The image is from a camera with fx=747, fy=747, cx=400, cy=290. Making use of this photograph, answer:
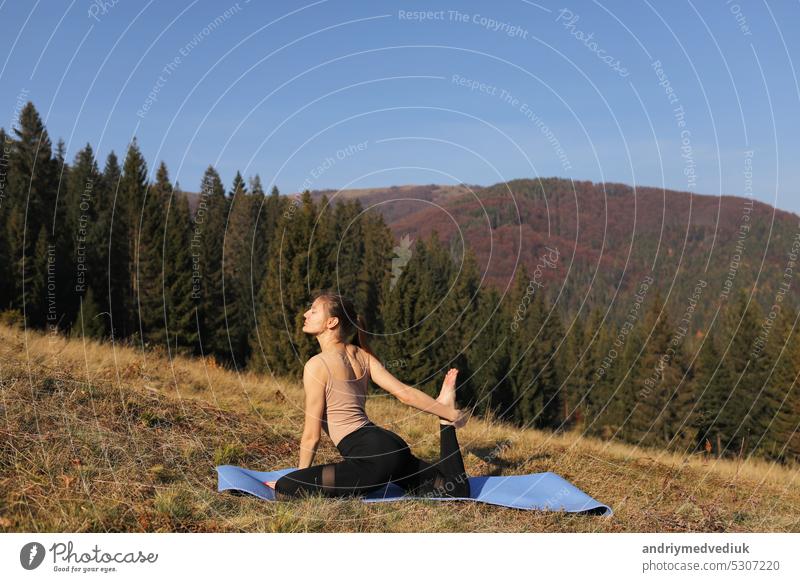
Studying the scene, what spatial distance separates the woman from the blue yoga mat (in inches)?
6.7

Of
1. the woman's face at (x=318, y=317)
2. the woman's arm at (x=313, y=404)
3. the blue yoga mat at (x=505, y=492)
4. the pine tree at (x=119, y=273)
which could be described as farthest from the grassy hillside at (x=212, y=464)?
the pine tree at (x=119, y=273)

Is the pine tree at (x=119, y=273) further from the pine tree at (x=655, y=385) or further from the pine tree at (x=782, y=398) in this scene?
the pine tree at (x=782, y=398)

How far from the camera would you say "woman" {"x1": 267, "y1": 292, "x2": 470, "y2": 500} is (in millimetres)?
6586

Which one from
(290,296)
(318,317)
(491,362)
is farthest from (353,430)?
(491,362)

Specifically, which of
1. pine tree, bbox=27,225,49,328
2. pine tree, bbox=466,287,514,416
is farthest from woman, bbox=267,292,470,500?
pine tree, bbox=27,225,49,328

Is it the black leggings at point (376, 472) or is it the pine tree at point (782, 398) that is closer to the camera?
the black leggings at point (376, 472)

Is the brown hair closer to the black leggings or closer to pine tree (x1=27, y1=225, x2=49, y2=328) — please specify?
the black leggings

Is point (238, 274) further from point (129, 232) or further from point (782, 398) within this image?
point (782, 398)

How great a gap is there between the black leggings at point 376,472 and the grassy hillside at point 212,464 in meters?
0.22

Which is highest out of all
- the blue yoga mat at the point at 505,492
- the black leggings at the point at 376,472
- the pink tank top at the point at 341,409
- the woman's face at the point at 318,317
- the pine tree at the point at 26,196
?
the pine tree at the point at 26,196

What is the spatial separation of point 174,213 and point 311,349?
16214 mm

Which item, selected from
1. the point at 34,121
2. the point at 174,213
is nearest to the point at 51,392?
the point at 174,213

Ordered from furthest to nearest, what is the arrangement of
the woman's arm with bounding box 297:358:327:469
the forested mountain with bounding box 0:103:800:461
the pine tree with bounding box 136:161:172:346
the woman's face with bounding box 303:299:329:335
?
the pine tree with bounding box 136:161:172:346 → the forested mountain with bounding box 0:103:800:461 → the woman's face with bounding box 303:299:329:335 → the woman's arm with bounding box 297:358:327:469

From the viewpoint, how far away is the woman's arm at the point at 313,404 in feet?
21.9
